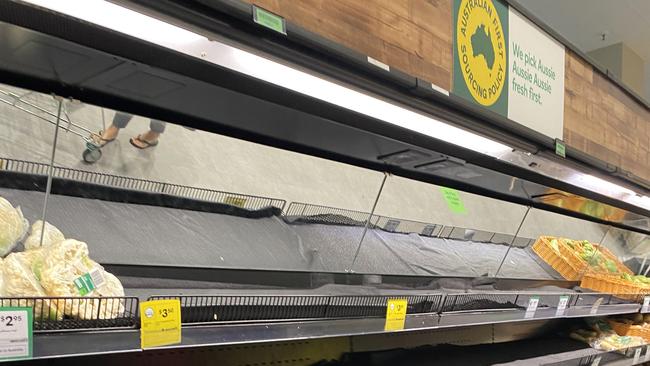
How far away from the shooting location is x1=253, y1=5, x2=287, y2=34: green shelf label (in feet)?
3.07

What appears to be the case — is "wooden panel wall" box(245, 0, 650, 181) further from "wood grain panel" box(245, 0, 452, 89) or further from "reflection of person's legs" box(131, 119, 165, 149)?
"reflection of person's legs" box(131, 119, 165, 149)

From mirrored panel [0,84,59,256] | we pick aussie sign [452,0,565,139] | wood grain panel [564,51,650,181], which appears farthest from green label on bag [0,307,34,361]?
wood grain panel [564,51,650,181]

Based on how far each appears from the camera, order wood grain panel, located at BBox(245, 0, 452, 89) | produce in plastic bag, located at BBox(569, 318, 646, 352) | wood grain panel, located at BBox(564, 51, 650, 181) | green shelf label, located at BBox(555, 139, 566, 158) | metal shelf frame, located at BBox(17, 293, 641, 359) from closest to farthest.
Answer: metal shelf frame, located at BBox(17, 293, 641, 359) → wood grain panel, located at BBox(245, 0, 452, 89) → green shelf label, located at BBox(555, 139, 566, 158) → wood grain panel, located at BBox(564, 51, 650, 181) → produce in plastic bag, located at BBox(569, 318, 646, 352)

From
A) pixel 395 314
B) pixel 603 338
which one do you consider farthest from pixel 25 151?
pixel 603 338

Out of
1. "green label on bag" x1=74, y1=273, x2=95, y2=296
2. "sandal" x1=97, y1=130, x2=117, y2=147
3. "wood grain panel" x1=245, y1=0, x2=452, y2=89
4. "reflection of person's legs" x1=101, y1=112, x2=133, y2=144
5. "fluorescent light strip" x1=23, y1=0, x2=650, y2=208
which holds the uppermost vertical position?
"wood grain panel" x1=245, y1=0, x2=452, y2=89

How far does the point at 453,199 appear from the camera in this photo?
6.52ft

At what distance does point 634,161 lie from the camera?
279 cm

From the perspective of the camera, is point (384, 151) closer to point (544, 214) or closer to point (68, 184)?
point (68, 184)

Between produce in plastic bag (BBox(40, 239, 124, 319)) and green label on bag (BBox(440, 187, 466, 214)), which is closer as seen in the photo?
produce in plastic bag (BBox(40, 239, 124, 319))

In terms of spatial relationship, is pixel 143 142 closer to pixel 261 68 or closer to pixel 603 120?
pixel 261 68

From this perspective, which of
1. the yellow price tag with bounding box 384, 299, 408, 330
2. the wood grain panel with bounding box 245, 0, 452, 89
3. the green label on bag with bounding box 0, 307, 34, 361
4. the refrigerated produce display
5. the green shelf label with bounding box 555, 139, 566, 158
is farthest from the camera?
the green shelf label with bounding box 555, 139, 566, 158

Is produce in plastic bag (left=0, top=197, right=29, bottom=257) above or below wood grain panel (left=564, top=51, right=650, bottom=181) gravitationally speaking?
below

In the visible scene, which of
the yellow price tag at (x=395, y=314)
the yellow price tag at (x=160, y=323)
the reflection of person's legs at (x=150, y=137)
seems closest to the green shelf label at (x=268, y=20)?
the reflection of person's legs at (x=150, y=137)

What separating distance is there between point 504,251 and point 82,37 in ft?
7.21
